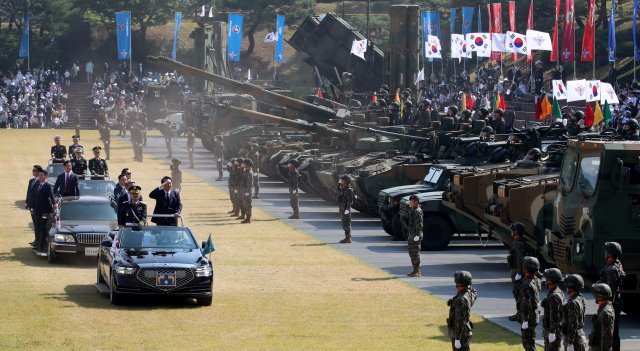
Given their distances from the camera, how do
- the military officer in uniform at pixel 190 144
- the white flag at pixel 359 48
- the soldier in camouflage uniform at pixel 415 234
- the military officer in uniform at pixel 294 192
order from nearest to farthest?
the soldier in camouflage uniform at pixel 415 234, the military officer in uniform at pixel 294 192, the military officer in uniform at pixel 190 144, the white flag at pixel 359 48

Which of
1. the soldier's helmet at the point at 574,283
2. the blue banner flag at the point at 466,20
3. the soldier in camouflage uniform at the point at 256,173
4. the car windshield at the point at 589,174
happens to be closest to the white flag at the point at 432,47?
the blue banner flag at the point at 466,20

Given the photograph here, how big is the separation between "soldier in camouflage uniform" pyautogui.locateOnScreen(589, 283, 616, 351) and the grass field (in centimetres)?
297

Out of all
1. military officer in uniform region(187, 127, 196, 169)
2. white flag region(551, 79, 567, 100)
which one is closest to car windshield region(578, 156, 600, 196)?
white flag region(551, 79, 567, 100)

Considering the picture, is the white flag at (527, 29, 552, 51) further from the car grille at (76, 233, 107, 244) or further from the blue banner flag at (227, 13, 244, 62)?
the blue banner flag at (227, 13, 244, 62)

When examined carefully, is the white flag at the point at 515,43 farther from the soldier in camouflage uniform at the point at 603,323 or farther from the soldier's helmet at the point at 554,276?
the soldier in camouflage uniform at the point at 603,323

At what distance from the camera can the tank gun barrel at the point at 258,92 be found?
38.2 m

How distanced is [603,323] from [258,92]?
28225 mm

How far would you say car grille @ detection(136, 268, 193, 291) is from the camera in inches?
794

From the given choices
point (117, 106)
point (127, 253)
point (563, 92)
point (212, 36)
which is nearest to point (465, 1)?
point (212, 36)

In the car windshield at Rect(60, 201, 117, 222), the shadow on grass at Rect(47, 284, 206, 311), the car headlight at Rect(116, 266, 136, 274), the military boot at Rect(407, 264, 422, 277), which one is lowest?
the military boot at Rect(407, 264, 422, 277)

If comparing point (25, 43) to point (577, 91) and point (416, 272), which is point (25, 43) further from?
point (416, 272)

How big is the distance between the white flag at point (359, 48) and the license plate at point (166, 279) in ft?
117

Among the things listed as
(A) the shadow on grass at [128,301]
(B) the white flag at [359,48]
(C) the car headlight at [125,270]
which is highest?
(B) the white flag at [359,48]

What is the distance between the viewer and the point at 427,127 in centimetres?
3809
